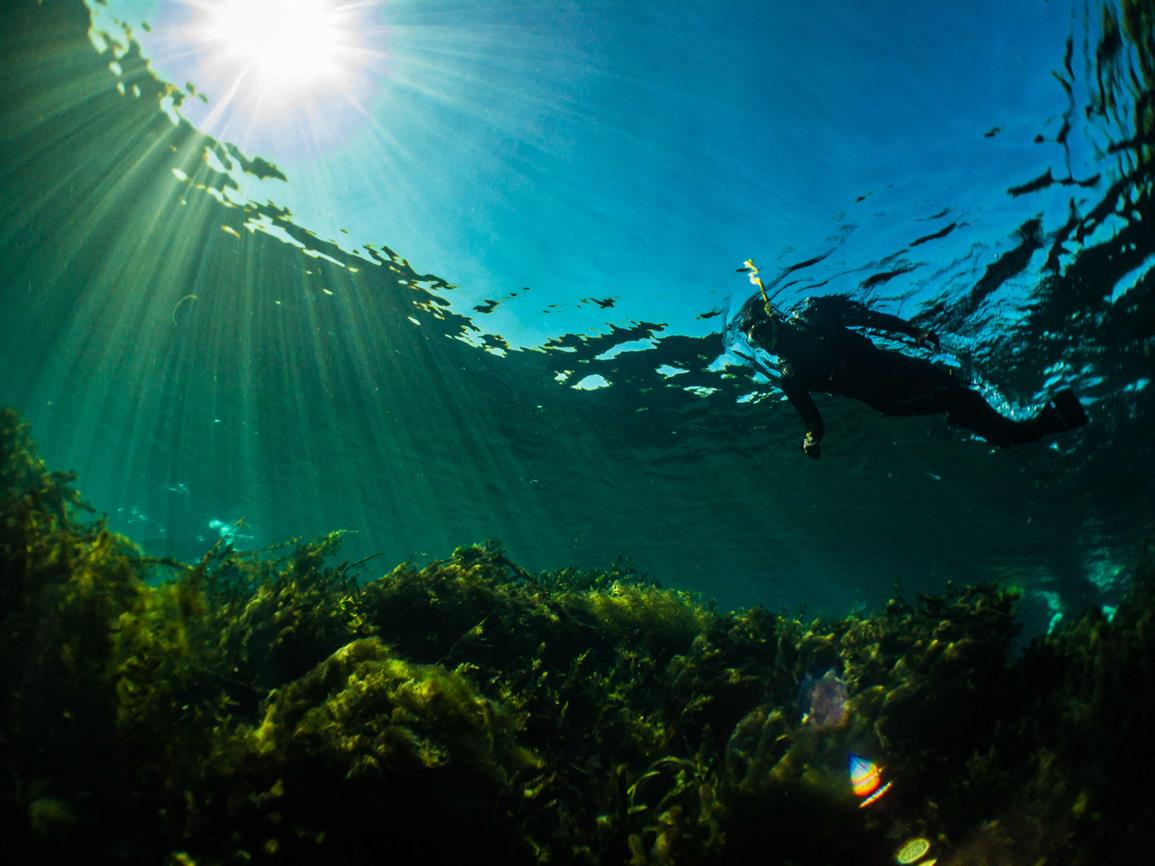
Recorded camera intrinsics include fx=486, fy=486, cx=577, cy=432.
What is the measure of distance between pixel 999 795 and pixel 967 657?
117 cm

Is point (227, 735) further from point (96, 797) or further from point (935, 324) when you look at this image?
point (935, 324)

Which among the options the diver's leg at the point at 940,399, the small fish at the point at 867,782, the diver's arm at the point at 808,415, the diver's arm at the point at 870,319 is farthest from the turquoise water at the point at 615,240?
the small fish at the point at 867,782

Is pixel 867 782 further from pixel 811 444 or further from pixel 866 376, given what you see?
pixel 866 376

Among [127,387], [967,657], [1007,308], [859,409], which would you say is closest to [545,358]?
[859,409]

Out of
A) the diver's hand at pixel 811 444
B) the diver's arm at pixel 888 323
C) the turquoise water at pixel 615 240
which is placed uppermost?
the turquoise water at pixel 615 240

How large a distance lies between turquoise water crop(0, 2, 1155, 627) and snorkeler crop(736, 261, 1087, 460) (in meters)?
2.81

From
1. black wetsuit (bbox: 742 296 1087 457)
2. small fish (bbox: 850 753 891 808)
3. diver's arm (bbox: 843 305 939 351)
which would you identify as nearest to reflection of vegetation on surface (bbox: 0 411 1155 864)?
small fish (bbox: 850 753 891 808)

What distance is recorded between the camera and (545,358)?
14211mm

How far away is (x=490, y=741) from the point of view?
306 cm

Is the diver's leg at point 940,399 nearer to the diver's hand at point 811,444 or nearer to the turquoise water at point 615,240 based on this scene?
the diver's hand at point 811,444

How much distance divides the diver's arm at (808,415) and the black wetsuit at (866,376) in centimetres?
1

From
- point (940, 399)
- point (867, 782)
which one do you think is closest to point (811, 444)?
point (940, 399)

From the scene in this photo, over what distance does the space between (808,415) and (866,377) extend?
1072 millimetres

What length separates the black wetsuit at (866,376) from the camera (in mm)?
5211
